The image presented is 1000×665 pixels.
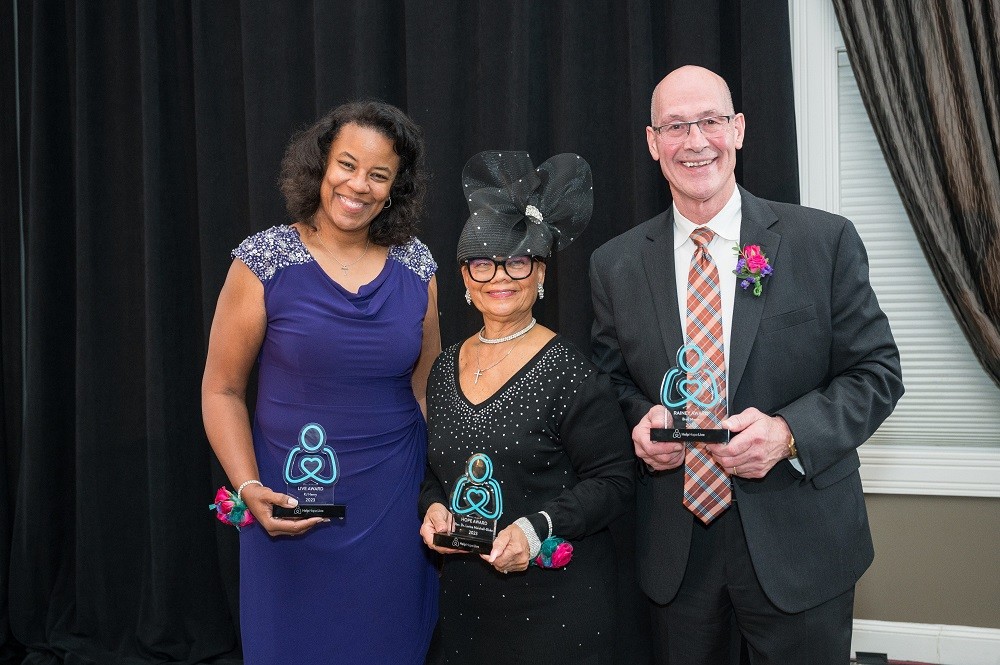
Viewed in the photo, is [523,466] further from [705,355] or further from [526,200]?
[526,200]

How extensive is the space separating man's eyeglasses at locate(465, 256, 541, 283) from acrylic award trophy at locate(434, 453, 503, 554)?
0.40m

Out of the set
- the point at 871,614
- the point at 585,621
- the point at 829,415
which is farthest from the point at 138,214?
the point at 871,614

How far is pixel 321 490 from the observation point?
1875mm

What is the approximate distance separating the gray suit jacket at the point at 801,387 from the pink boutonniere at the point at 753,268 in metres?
0.03

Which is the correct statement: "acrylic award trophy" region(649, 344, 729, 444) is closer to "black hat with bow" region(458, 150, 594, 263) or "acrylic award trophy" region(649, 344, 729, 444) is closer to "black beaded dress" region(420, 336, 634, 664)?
"black beaded dress" region(420, 336, 634, 664)

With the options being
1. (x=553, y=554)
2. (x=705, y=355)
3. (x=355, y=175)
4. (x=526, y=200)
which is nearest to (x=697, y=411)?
(x=705, y=355)

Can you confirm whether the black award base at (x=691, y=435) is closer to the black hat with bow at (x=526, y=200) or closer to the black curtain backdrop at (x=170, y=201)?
the black hat with bow at (x=526, y=200)

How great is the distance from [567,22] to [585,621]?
195cm

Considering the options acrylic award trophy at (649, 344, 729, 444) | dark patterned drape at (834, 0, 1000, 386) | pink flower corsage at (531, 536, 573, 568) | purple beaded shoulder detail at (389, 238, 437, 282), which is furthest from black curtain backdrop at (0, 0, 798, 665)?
pink flower corsage at (531, 536, 573, 568)

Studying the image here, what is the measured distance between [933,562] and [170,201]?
3127mm

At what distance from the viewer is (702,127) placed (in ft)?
6.32

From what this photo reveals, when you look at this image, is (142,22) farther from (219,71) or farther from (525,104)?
(525,104)

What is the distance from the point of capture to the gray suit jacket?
1815 millimetres

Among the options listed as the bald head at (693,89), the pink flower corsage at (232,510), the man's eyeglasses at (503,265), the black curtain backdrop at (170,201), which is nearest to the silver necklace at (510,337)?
the man's eyeglasses at (503,265)
